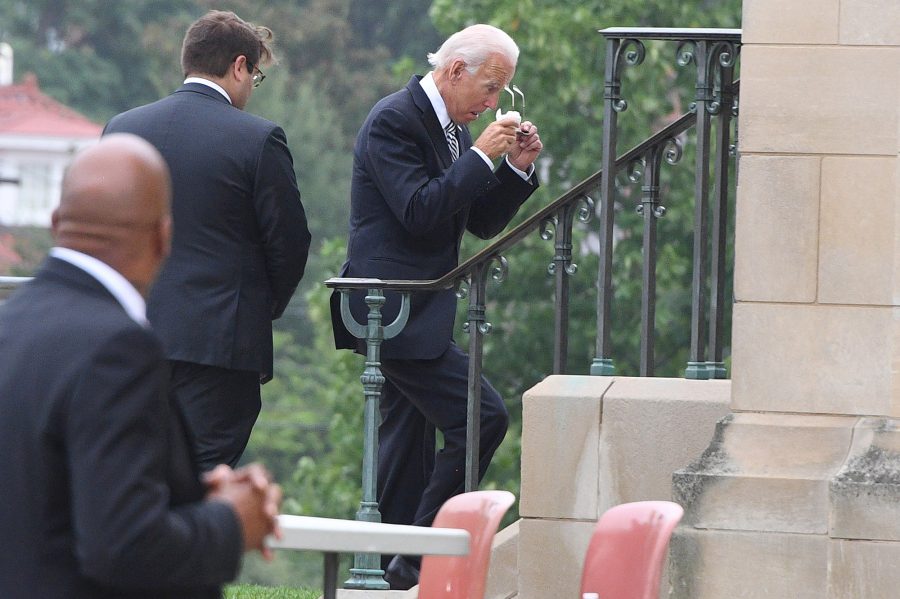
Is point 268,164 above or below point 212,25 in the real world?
below

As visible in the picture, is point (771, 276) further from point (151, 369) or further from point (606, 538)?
point (151, 369)

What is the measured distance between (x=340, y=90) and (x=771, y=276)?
35418mm

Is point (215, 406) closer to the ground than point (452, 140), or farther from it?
closer to the ground

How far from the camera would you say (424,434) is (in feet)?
19.5

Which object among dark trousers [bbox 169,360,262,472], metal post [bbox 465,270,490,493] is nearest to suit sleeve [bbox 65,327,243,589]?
dark trousers [bbox 169,360,262,472]

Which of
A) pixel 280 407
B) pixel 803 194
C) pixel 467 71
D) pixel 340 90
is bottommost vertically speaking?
pixel 280 407

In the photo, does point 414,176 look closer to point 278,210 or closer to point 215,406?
point 278,210

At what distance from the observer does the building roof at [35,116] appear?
4788 cm

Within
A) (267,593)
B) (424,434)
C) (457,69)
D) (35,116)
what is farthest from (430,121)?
(35,116)

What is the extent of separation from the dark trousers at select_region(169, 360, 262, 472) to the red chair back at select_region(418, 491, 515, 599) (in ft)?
4.08

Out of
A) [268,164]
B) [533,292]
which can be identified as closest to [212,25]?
[268,164]

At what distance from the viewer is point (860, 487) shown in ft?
15.8

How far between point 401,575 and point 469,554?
200 cm

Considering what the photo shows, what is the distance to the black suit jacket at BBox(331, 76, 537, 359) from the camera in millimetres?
5484
